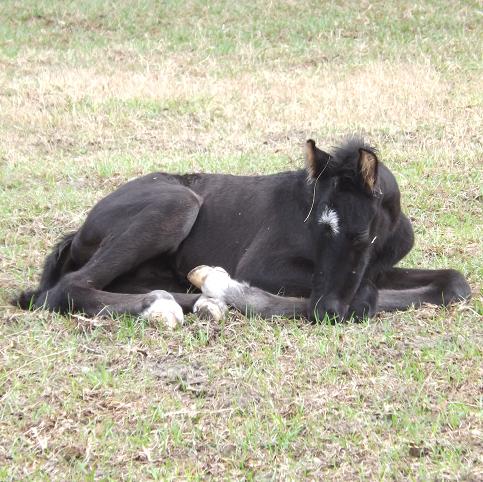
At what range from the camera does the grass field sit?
451 centimetres

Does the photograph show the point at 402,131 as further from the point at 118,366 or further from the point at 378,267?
Answer: the point at 118,366

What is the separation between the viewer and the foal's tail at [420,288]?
662 centimetres

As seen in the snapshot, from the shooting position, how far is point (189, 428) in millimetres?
4672

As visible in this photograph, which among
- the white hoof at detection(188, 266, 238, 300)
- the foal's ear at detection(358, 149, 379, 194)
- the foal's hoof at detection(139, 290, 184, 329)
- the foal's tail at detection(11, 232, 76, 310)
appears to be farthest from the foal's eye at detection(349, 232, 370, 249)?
the foal's tail at detection(11, 232, 76, 310)

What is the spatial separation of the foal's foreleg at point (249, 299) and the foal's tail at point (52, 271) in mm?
1318

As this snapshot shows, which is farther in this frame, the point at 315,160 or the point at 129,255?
the point at 129,255

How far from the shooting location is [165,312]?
609cm

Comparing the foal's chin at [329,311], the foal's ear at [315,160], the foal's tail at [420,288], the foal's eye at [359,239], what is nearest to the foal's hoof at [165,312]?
the foal's chin at [329,311]

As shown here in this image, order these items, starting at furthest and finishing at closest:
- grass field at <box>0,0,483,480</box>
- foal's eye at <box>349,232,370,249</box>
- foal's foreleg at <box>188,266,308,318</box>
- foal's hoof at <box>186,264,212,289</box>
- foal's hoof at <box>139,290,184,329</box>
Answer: foal's hoof at <box>186,264,212,289</box> < foal's foreleg at <box>188,266,308,318</box> < foal's eye at <box>349,232,370,249</box> < foal's hoof at <box>139,290,184,329</box> < grass field at <box>0,0,483,480</box>

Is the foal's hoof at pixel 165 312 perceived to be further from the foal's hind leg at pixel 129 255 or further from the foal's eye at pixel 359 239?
the foal's eye at pixel 359 239

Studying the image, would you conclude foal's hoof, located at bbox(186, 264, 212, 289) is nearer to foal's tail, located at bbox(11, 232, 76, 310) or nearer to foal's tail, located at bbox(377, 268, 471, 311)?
foal's tail, located at bbox(11, 232, 76, 310)

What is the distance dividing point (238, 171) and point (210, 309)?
166 inches

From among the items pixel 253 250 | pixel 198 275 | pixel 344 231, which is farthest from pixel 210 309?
pixel 344 231

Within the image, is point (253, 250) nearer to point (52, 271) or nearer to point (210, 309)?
point (210, 309)
